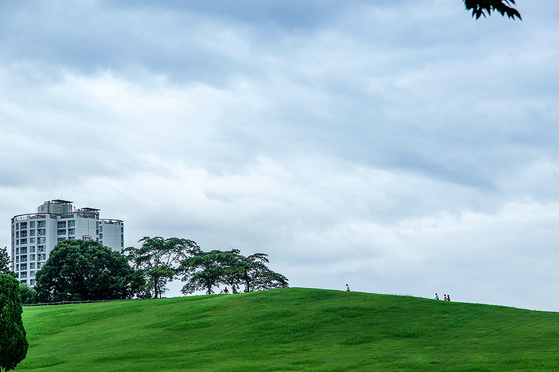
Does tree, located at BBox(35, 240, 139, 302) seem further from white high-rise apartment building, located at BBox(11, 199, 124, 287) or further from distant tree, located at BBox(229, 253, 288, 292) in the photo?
white high-rise apartment building, located at BBox(11, 199, 124, 287)

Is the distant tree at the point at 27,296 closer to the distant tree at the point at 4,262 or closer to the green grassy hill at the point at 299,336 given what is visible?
the distant tree at the point at 4,262

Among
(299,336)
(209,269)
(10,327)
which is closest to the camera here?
(10,327)

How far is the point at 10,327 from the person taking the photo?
33062mm

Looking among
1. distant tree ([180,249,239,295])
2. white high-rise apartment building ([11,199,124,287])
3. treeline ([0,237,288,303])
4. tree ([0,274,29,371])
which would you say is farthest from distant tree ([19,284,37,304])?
white high-rise apartment building ([11,199,124,287])

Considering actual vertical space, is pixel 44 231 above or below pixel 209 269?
above

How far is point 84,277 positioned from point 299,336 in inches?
2371

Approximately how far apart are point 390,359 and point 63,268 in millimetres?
71425

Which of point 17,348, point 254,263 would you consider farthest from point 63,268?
point 17,348

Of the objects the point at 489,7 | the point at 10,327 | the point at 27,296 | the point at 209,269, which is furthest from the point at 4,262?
the point at 489,7

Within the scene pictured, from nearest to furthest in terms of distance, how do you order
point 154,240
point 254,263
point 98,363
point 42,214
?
Result: point 98,363, point 254,263, point 154,240, point 42,214

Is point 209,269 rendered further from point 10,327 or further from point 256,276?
point 10,327

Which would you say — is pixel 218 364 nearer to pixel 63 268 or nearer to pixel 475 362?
pixel 475 362

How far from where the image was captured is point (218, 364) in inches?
1404

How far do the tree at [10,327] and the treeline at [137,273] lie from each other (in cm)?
5406
